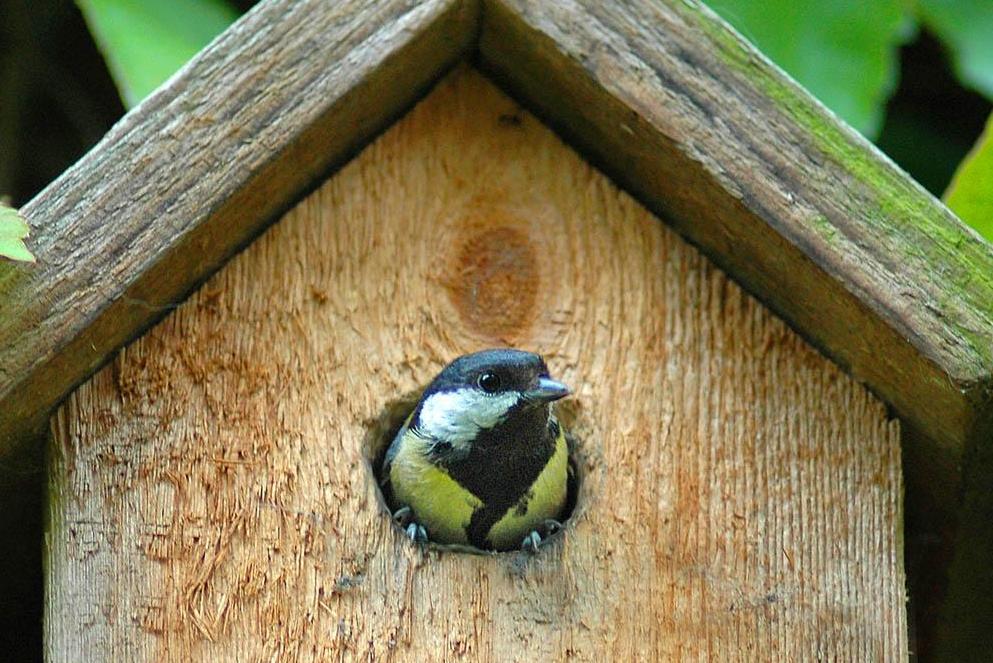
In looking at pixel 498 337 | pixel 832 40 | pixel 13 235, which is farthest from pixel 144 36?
pixel 832 40

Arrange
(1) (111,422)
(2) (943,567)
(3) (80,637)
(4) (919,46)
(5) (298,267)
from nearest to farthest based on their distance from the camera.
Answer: (3) (80,637)
(1) (111,422)
(5) (298,267)
(2) (943,567)
(4) (919,46)

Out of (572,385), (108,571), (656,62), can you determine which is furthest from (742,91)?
(108,571)

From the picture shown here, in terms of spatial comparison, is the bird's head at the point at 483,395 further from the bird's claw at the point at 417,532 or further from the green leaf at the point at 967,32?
the green leaf at the point at 967,32

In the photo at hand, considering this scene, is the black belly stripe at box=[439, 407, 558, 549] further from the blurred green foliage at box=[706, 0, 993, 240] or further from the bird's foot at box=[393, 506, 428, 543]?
the blurred green foliage at box=[706, 0, 993, 240]

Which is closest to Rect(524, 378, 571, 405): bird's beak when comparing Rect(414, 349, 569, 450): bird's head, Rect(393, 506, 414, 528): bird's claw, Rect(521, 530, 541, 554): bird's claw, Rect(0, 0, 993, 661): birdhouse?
Rect(414, 349, 569, 450): bird's head

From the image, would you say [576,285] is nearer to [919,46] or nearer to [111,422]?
[111,422]

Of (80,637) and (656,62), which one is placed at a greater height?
(656,62)
